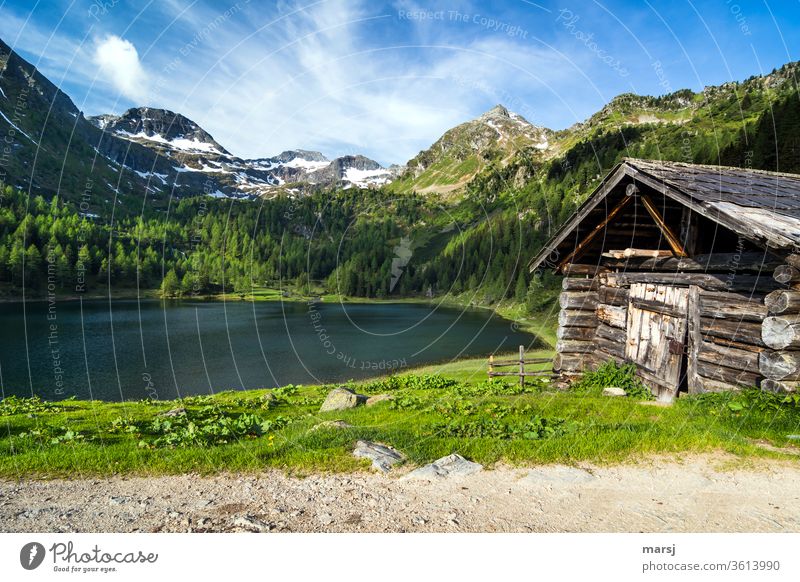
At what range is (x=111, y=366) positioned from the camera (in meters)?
45.0

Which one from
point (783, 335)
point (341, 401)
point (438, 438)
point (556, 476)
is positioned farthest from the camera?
point (341, 401)

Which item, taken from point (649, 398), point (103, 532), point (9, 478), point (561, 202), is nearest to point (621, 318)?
point (649, 398)

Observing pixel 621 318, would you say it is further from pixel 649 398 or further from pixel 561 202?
pixel 561 202

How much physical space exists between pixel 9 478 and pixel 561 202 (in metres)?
174

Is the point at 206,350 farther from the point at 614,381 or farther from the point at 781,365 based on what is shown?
the point at 781,365

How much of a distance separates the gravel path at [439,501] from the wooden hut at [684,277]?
14.3ft

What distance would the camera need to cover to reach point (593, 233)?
17.0m

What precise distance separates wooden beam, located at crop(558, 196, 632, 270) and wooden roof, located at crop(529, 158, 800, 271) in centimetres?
41

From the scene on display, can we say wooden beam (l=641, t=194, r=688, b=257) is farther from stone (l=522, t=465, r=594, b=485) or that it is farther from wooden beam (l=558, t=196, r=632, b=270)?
stone (l=522, t=465, r=594, b=485)

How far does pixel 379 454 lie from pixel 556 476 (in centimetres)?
356

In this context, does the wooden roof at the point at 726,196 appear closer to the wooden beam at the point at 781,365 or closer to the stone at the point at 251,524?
the wooden beam at the point at 781,365

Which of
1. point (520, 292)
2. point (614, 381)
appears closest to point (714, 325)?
point (614, 381)

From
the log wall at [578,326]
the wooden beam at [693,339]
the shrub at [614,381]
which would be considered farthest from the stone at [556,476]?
the log wall at [578,326]

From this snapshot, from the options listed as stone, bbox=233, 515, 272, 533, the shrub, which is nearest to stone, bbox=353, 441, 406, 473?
stone, bbox=233, 515, 272, 533
